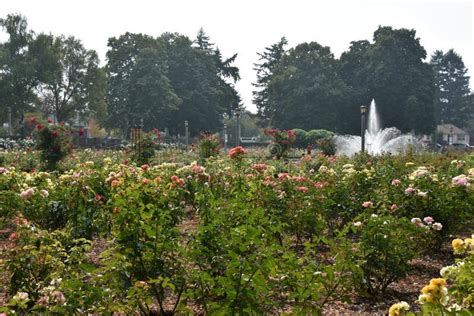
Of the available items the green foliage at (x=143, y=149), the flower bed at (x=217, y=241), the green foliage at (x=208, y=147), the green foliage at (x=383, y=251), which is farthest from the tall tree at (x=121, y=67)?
the green foliage at (x=383, y=251)

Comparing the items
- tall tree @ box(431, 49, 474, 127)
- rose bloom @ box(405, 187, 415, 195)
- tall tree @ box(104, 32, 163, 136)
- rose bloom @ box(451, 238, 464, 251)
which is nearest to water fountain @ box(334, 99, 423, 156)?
rose bloom @ box(405, 187, 415, 195)

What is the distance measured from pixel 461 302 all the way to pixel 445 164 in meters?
10.6

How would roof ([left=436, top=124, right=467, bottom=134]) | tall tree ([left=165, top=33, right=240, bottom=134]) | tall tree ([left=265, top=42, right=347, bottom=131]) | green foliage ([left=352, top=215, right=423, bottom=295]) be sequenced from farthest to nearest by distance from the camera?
1. roof ([left=436, top=124, right=467, bottom=134])
2. tall tree ([left=165, top=33, right=240, bottom=134])
3. tall tree ([left=265, top=42, right=347, bottom=131])
4. green foliage ([left=352, top=215, right=423, bottom=295])

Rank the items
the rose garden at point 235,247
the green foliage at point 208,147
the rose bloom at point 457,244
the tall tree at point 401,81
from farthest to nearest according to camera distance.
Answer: the tall tree at point 401,81, the green foliage at point 208,147, the rose bloom at point 457,244, the rose garden at point 235,247

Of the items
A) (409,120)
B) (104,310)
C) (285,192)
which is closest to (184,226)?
(285,192)

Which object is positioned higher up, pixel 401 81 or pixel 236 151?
pixel 401 81

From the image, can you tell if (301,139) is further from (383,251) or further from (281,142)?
(383,251)

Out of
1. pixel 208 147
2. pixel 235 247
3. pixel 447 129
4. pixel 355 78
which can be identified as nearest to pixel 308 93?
pixel 355 78

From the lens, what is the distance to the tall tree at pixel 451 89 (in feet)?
240

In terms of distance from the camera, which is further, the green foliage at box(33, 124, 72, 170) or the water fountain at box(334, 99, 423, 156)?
the water fountain at box(334, 99, 423, 156)

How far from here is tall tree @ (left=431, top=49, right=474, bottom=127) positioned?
73.1 metres

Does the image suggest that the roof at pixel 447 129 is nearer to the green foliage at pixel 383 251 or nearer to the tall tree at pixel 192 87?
the tall tree at pixel 192 87

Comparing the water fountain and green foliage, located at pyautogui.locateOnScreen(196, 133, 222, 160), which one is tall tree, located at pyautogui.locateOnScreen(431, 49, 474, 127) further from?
green foliage, located at pyautogui.locateOnScreen(196, 133, 222, 160)

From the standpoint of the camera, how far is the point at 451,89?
7388 cm
